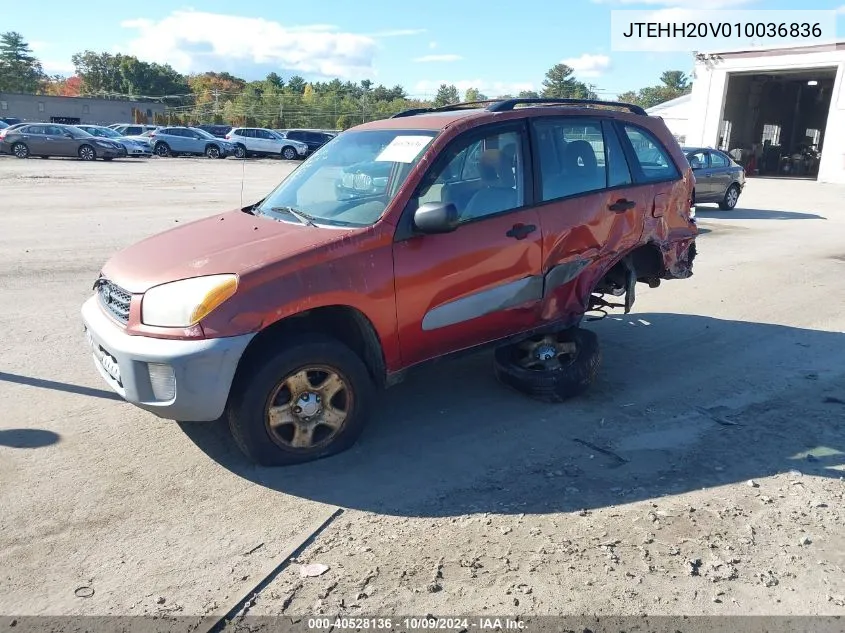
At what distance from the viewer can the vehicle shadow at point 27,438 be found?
13.5 ft

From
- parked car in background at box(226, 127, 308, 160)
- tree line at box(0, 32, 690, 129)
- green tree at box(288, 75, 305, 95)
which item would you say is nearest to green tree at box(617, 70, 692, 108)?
tree line at box(0, 32, 690, 129)

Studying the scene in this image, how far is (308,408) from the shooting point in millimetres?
3900

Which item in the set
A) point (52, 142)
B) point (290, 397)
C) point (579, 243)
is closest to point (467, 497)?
point (290, 397)

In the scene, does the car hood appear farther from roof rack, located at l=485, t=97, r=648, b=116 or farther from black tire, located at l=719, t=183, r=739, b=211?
black tire, located at l=719, t=183, r=739, b=211

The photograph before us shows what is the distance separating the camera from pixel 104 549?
3.20 meters

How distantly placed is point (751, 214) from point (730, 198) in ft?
2.06

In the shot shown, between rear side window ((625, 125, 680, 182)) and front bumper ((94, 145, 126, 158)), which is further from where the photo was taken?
front bumper ((94, 145, 126, 158))

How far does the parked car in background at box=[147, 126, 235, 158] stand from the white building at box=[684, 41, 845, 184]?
24406 mm

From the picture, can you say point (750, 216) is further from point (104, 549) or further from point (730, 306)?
point (104, 549)

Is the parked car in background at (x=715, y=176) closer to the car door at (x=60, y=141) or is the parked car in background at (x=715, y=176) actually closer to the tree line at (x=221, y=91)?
the car door at (x=60, y=141)

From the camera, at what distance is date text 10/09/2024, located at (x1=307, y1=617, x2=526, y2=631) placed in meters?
2.73

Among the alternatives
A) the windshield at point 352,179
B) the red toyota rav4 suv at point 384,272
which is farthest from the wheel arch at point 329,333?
the windshield at point 352,179

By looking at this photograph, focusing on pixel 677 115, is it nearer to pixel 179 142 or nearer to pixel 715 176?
pixel 715 176

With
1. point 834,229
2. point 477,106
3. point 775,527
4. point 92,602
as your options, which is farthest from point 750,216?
point 92,602
